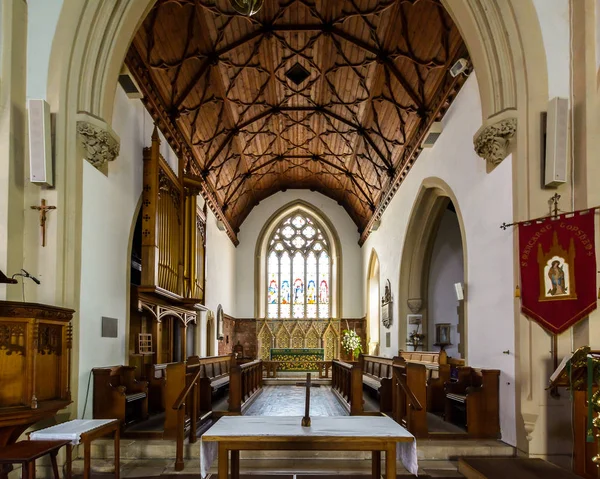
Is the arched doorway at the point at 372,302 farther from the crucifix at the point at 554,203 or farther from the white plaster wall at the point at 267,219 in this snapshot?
the crucifix at the point at 554,203

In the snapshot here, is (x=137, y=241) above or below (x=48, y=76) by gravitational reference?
below

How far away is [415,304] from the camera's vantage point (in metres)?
11.6

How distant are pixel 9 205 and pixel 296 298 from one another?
47.5 feet

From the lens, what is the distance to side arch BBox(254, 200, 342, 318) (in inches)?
736

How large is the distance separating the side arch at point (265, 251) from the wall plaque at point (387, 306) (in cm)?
499

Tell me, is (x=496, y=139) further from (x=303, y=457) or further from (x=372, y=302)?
(x=372, y=302)

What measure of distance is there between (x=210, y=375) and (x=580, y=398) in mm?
6084

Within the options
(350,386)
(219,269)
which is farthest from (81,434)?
(219,269)

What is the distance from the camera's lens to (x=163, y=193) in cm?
829

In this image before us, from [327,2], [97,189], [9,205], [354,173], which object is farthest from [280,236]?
[9,205]

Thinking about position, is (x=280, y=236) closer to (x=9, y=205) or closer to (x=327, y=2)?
(x=327, y=2)

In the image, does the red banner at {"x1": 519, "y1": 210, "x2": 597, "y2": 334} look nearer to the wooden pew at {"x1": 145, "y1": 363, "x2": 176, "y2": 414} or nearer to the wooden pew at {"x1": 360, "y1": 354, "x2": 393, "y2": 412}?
the wooden pew at {"x1": 360, "y1": 354, "x2": 393, "y2": 412}

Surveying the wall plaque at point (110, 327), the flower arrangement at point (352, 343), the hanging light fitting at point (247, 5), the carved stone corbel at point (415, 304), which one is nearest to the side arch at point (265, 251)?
the flower arrangement at point (352, 343)

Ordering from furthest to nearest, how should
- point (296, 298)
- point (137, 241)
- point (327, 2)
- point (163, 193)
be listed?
point (296, 298) → point (137, 241) → point (327, 2) → point (163, 193)
